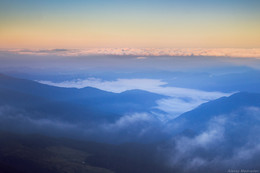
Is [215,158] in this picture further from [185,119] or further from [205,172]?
[185,119]

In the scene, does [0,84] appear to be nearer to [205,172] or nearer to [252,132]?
[205,172]

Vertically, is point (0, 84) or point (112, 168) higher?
point (0, 84)

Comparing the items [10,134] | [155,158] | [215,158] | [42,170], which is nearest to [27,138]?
[10,134]

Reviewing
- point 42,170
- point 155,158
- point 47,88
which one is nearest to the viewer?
point 42,170

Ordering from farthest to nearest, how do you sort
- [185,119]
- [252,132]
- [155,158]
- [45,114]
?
[185,119] < [45,114] < [252,132] < [155,158]

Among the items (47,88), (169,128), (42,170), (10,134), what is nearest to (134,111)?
(169,128)

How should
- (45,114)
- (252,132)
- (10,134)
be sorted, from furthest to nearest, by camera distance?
1. (45,114)
2. (252,132)
3. (10,134)

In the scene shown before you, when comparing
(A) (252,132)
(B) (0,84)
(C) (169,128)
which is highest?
(B) (0,84)

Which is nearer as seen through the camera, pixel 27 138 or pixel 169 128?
pixel 27 138

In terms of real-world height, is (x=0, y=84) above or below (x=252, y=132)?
above

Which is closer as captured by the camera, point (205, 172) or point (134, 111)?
point (205, 172)
